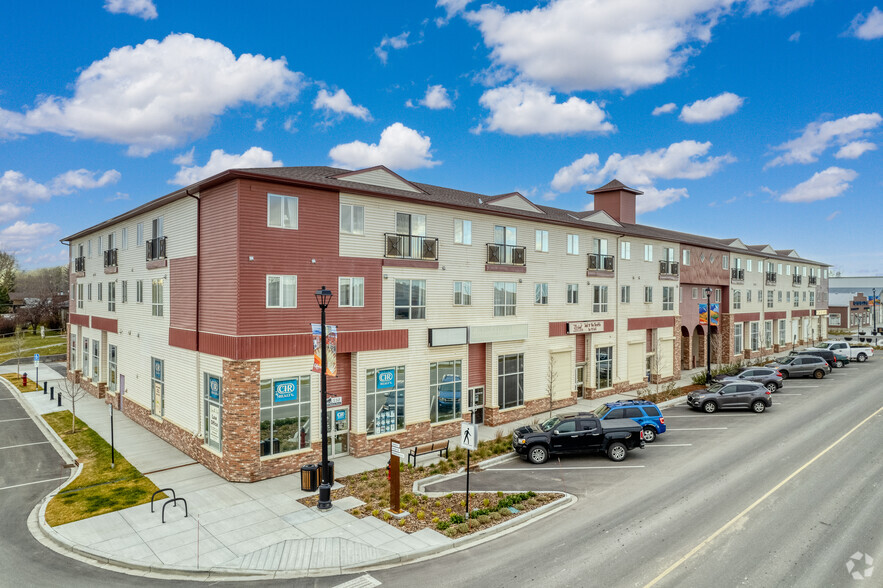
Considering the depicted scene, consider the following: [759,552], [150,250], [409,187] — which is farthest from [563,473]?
[150,250]

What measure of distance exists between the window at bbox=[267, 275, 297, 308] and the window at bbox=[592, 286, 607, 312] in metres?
20.0

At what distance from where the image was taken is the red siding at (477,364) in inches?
1025

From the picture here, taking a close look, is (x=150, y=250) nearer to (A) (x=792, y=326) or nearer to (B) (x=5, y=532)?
(B) (x=5, y=532)

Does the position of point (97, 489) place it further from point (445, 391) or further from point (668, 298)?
point (668, 298)

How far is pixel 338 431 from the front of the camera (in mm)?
Answer: 21125

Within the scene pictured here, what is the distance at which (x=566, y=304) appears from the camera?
101 feet

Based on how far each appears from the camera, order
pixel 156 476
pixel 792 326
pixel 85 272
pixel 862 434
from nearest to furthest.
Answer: pixel 156 476 → pixel 862 434 → pixel 85 272 → pixel 792 326

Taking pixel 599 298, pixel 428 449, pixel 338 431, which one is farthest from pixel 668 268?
pixel 338 431

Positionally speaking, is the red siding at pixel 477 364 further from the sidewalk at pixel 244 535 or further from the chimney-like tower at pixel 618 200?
the chimney-like tower at pixel 618 200

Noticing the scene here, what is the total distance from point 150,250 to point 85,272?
1583 centimetres

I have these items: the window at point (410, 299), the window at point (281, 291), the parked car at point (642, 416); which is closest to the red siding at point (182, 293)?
the window at point (281, 291)

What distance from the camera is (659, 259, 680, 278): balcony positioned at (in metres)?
38.4

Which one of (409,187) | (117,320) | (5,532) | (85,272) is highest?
(409,187)

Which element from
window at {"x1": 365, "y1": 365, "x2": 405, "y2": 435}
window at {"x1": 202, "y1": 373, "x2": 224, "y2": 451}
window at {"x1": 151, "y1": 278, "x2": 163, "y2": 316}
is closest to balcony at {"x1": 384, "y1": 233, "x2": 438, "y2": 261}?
window at {"x1": 365, "y1": 365, "x2": 405, "y2": 435}
